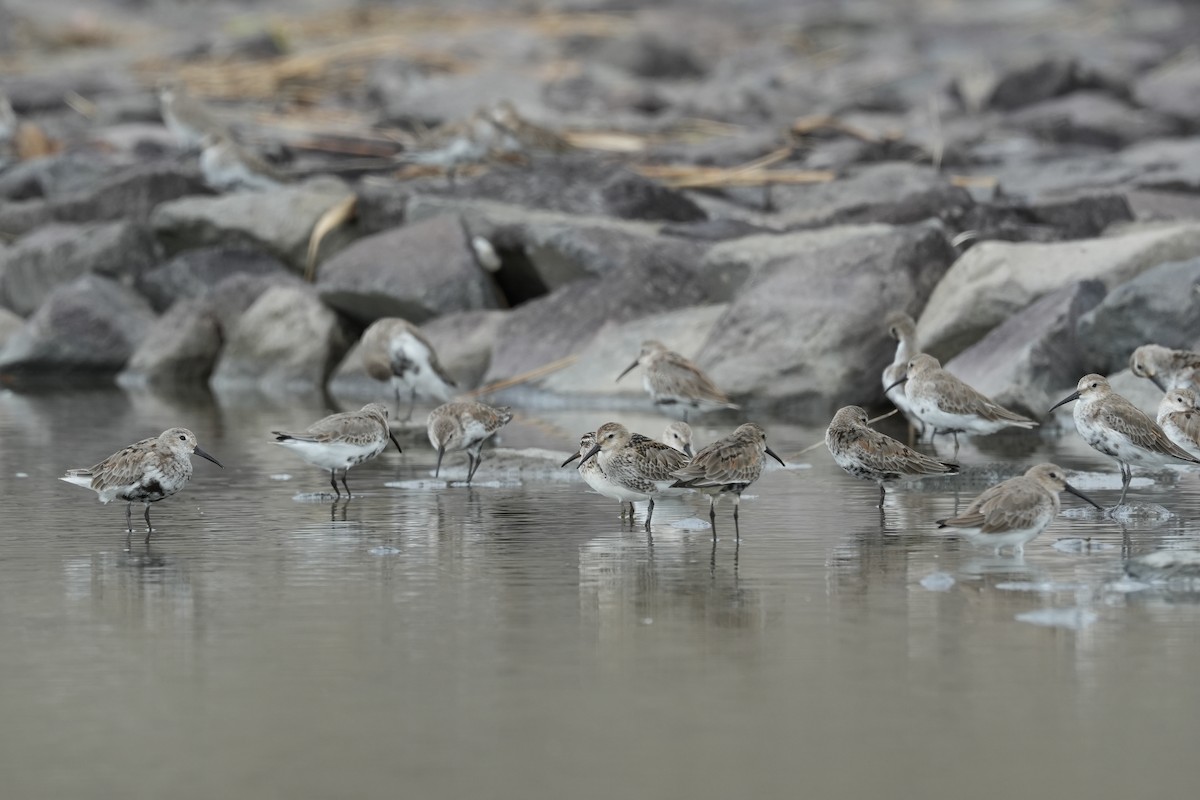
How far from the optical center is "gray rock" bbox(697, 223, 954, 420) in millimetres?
17875

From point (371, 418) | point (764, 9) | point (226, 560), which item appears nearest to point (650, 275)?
point (371, 418)

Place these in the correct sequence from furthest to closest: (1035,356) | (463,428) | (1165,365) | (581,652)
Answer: (1035,356) < (1165,365) < (463,428) < (581,652)

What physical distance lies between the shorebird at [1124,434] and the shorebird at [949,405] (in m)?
1.44

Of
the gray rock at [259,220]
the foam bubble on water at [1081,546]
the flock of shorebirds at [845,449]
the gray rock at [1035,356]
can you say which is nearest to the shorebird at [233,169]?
the gray rock at [259,220]

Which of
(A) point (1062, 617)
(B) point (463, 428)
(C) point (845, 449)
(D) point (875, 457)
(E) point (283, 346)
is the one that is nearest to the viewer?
(A) point (1062, 617)

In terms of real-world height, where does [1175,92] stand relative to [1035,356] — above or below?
above

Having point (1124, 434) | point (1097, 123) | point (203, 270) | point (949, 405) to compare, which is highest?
point (1097, 123)

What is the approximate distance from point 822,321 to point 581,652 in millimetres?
10281

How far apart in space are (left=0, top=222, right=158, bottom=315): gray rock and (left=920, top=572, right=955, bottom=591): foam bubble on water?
1743cm

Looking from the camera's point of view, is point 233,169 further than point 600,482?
Yes

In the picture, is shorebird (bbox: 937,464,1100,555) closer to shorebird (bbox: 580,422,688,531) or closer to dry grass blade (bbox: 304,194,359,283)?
shorebird (bbox: 580,422,688,531)

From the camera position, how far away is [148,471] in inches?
437

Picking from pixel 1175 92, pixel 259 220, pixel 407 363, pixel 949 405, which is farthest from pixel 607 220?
pixel 1175 92

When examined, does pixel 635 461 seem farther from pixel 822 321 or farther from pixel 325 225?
pixel 325 225
